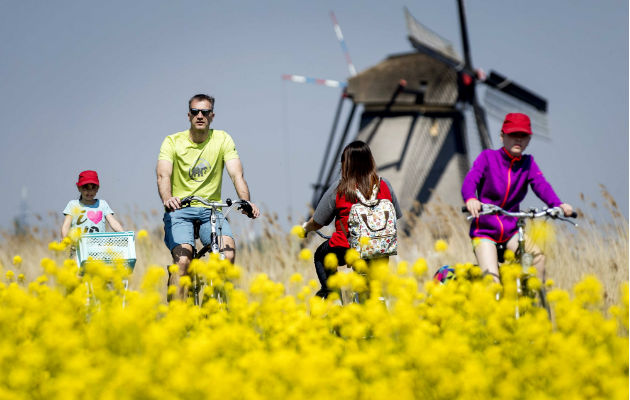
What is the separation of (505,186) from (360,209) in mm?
933

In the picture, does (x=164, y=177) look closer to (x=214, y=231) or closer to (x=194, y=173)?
(x=194, y=173)

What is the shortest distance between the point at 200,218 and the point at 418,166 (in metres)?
15.1

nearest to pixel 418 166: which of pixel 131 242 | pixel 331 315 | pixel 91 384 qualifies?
pixel 131 242

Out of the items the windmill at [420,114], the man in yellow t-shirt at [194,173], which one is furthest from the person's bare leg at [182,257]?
the windmill at [420,114]

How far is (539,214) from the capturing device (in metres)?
4.55

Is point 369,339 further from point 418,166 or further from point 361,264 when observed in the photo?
point 418,166

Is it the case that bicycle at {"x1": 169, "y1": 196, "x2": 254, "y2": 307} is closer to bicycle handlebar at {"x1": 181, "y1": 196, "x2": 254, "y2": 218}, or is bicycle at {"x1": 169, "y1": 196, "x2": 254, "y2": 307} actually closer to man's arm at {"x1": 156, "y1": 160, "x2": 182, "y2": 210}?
bicycle handlebar at {"x1": 181, "y1": 196, "x2": 254, "y2": 218}

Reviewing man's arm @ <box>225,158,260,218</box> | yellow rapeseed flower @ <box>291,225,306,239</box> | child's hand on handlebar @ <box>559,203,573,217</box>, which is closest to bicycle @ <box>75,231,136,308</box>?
man's arm @ <box>225,158,260,218</box>

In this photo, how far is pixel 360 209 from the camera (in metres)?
4.70

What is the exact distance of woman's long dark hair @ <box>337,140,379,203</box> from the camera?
476cm

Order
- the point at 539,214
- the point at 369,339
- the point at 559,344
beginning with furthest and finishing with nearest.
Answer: the point at 539,214 → the point at 369,339 → the point at 559,344

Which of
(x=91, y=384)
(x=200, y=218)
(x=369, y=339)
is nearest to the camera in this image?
(x=91, y=384)

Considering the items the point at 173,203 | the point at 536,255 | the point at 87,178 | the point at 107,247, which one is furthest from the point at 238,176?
the point at 536,255

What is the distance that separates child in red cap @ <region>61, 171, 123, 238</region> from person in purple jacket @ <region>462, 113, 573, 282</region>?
2.81m
